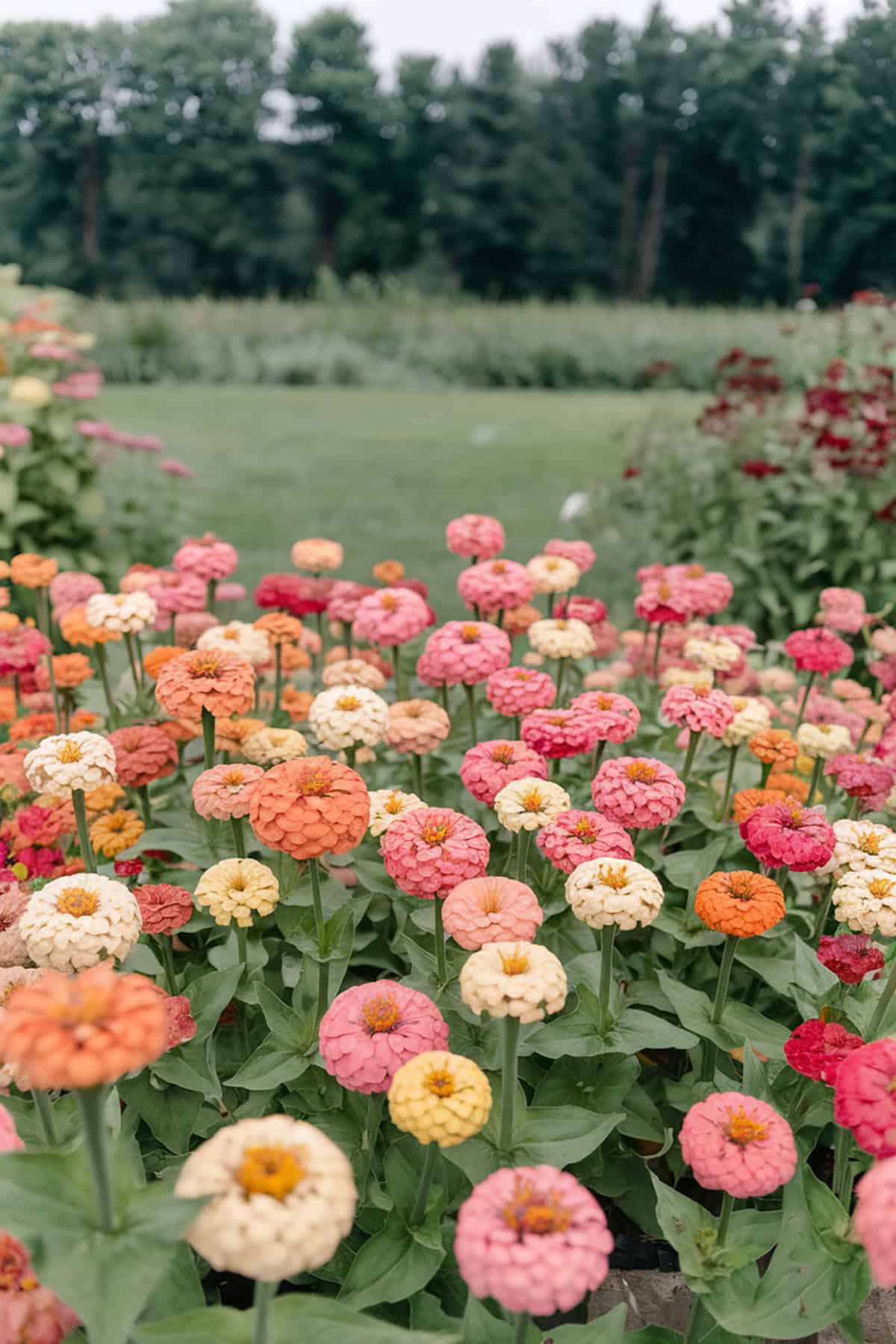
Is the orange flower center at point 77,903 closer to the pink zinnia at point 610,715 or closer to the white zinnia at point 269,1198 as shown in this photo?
the white zinnia at point 269,1198

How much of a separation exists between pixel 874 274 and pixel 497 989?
18.2 ft

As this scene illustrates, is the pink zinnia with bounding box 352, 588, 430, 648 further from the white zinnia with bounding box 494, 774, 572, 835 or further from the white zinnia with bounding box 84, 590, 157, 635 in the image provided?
the white zinnia with bounding box 494, 774, 572, 835

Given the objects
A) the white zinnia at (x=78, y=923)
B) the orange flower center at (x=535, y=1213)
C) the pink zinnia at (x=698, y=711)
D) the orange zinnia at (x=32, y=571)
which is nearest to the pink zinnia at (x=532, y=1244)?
the orange flower center at (x=535, y=1213)

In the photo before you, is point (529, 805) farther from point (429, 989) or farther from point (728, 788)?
point (728, 788)

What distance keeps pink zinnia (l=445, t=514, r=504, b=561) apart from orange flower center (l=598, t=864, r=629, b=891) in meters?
1.25

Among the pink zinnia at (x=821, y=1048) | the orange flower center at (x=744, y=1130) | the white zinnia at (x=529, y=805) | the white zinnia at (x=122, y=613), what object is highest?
the white zinnia at (x=122, y=613)

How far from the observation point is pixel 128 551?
475 centimetres

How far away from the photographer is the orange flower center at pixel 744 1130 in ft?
3.82

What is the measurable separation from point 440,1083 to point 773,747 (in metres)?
1.04

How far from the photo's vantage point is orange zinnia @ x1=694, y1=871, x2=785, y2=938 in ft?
4.53

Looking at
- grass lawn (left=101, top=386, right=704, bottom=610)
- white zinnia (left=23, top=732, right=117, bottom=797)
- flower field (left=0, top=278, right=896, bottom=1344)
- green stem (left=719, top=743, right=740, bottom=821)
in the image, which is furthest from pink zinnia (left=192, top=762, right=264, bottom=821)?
grass lawn (left=101, top=386, right=704, bottom=610)

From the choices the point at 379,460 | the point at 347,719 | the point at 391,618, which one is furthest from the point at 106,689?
the point at 379,460

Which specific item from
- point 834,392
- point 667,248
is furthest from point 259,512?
point 667,248

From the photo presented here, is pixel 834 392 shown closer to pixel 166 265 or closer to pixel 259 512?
pixel 259 512
